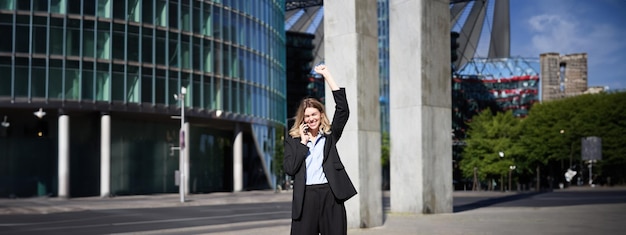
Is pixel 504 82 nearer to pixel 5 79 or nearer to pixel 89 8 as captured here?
pixel 89 8

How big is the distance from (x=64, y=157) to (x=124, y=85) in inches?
237

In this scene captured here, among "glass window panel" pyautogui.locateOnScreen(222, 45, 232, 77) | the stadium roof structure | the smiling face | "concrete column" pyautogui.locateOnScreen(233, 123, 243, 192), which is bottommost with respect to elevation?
"concrete column" pyautogui.locateOnScreen(233, 123, 243, 192)

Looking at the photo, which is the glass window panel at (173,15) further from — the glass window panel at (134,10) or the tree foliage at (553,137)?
the tree foliage at (553,137)

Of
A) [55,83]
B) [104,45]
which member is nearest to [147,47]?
[104,45]

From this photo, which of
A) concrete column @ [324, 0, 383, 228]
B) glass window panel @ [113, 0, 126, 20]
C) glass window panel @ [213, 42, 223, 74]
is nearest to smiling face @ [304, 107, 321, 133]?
concrete column @ [324, 0, 383, 228]

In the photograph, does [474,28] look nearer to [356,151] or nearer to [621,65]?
[621,65]

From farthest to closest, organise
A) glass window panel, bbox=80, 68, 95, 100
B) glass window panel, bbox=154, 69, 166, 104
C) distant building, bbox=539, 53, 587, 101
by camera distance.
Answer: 1. distant building, bbox=539, 53, 587, 101
2. glass window panel, bbox=154, 69, 166, 104
3. glass window panel, bbox=80, 68, 95, 100

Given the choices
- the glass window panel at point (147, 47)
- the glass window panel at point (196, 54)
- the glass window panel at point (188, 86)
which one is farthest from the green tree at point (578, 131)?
the glass window panel at point (147, 47)

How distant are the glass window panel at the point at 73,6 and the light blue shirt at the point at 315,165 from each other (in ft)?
139

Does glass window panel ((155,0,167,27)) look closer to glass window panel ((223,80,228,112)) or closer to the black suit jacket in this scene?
glass window panel ((223,80,228,112))

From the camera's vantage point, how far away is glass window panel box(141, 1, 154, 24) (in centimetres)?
4828

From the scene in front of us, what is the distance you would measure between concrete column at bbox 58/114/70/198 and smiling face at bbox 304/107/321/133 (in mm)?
42026

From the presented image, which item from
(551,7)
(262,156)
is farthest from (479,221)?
(262,156)

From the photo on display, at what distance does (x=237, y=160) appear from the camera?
5881 cm
